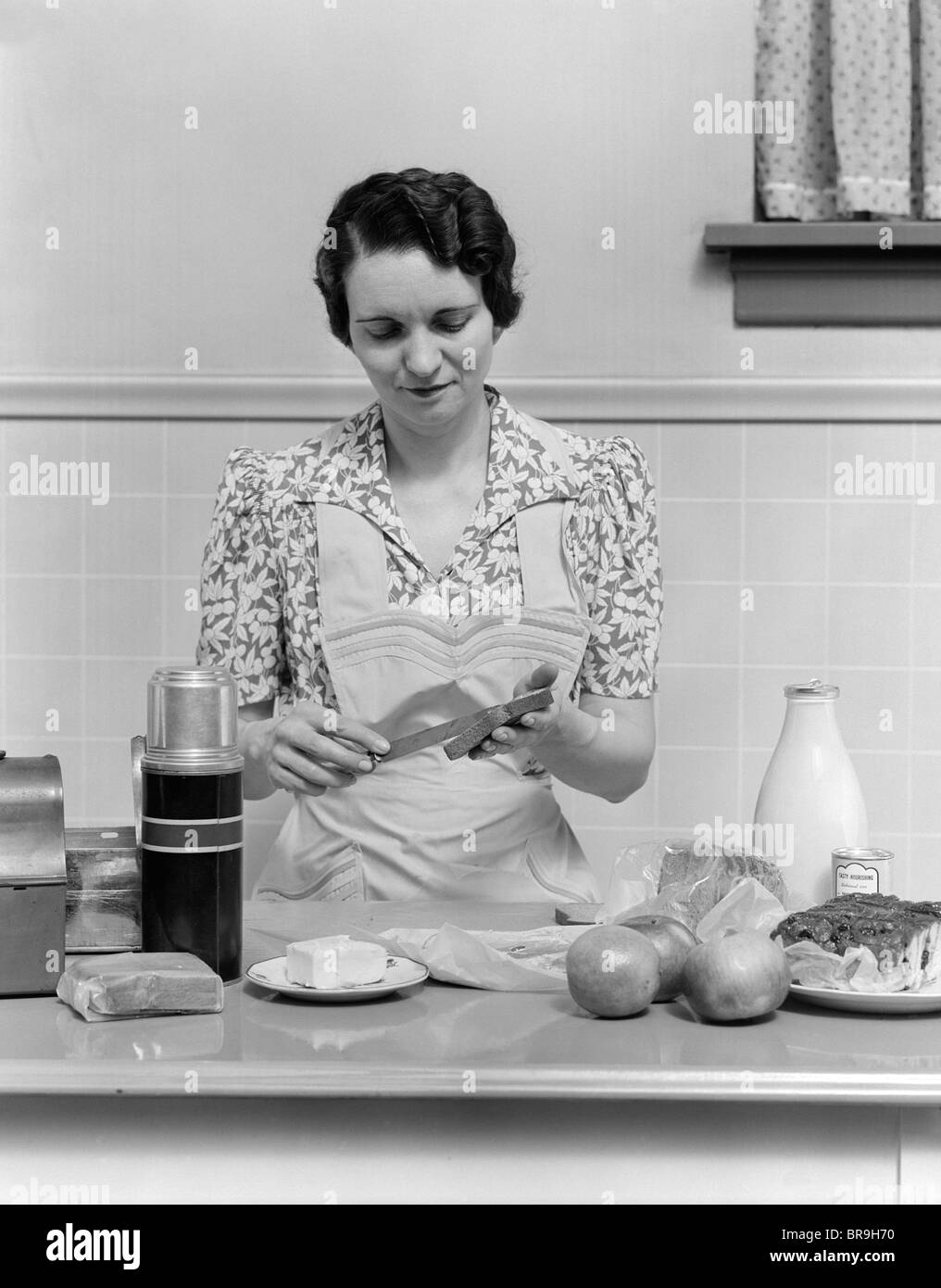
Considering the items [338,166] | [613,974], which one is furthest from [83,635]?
[613,974]

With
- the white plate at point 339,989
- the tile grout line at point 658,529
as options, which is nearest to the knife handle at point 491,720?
the white plate at point 339,989

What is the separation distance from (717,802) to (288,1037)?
1702mm

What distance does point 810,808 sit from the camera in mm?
1306

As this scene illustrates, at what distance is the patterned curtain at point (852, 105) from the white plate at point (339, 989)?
1.77 meters

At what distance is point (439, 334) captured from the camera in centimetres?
171

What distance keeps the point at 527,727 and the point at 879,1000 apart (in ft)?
1.54

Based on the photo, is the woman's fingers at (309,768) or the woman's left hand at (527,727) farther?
the woman's fingers at (309,768)

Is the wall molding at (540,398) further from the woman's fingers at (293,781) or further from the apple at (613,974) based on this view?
the apple at (613,974)

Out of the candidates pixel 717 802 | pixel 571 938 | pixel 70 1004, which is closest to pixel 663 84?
pixel 717 802

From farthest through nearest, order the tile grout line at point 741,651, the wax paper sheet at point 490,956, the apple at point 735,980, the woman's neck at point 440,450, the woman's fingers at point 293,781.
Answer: the tile grout line at point 741,651
the woman's neck at point 440,450
the woman's fingers at point 293,781
the wax paper sheet at point 490,956
the apple at point 735,980

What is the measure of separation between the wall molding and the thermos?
4.92 ft

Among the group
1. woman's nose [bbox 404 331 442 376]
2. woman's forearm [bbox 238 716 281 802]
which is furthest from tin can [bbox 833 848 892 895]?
woman's nose [bbox 404 331 442 376]

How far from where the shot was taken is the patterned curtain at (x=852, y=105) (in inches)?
93.7
